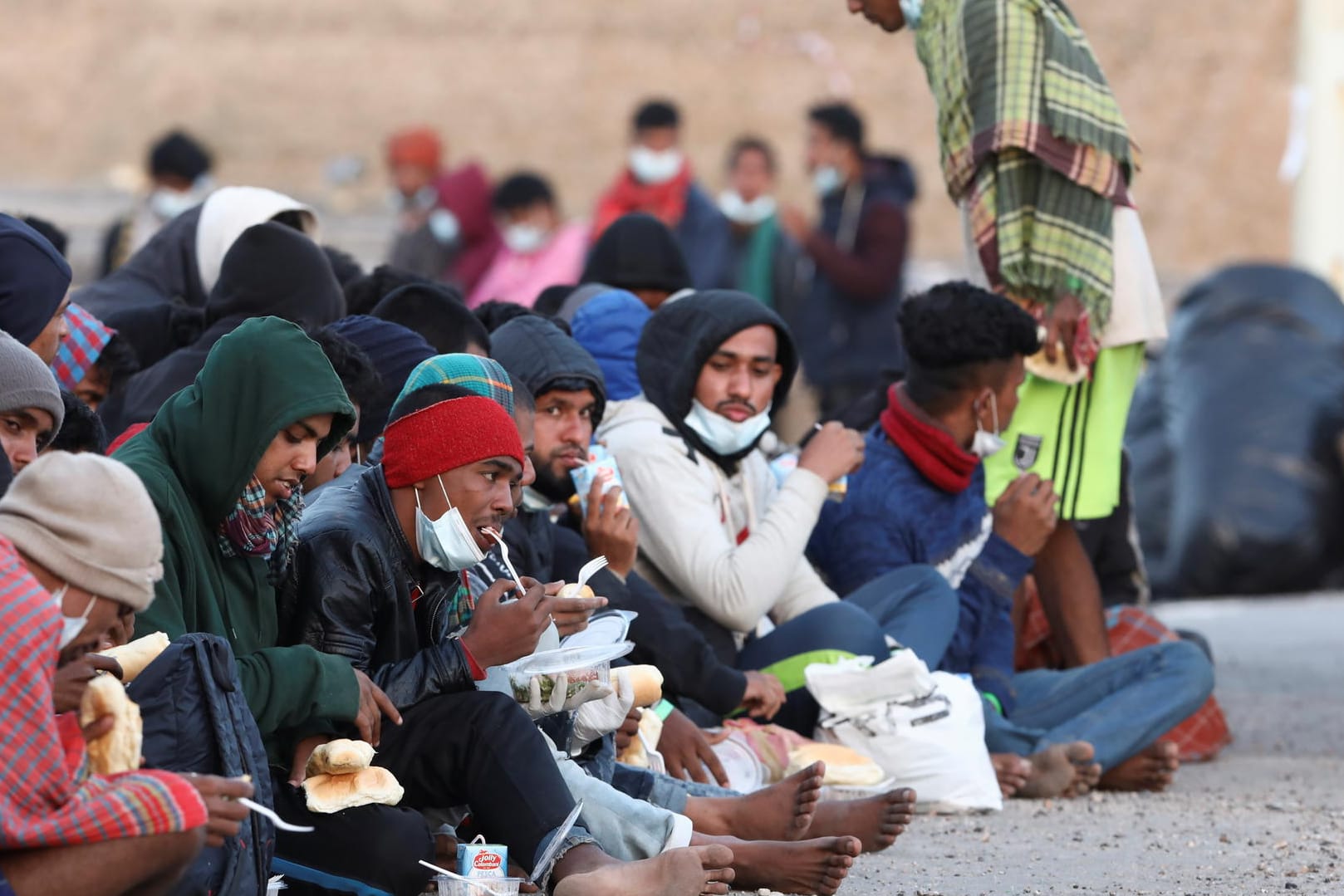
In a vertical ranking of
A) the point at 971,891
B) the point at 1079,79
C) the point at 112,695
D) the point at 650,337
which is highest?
the point at 1079,79

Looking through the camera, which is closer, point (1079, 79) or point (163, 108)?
point (1079, 79)

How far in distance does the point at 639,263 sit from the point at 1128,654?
7.12 feet

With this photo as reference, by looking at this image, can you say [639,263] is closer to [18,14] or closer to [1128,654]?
[1128,654]

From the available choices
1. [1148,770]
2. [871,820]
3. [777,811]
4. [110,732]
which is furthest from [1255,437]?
[110,732]

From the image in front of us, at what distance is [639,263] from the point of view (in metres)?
7.51

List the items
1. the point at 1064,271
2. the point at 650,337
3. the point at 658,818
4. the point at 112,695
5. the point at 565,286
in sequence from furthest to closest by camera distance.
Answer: the point at 565,286
the point at 1064,271
the point at 650,337
the point at 658,818
the point at 112,695

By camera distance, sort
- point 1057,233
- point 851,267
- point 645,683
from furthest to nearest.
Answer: point 851,267, point 1057,233, point 645,683

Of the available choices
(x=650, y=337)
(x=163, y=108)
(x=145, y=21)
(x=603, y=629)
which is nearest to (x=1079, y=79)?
(x=650, y=337)

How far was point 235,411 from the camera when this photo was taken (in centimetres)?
403

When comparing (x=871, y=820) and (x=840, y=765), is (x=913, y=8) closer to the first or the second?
(x=840, y=765)

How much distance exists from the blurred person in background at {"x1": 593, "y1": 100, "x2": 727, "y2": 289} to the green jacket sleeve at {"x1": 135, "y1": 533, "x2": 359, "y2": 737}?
7.81m

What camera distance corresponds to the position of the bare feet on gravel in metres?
5.89

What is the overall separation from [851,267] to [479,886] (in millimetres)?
7867

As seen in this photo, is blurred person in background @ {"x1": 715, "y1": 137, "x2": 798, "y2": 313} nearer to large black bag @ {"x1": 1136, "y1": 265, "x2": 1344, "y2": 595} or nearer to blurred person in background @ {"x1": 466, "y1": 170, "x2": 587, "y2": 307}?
blurred person in background @ {"x1": 466, "y1": 170, "x2": 587, "y2": 307}
